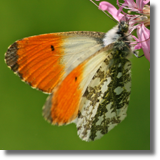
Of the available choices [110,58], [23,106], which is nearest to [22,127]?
[23,106]

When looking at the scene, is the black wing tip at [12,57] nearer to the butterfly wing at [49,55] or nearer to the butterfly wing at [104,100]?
the butterfly wing at [49,55]

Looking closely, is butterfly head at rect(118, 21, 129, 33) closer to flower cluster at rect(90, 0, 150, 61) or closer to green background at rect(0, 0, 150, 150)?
flower cluster at rect(90, 0, 150, 61)

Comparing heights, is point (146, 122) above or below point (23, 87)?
below

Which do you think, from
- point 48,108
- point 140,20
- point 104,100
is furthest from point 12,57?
point 140,20

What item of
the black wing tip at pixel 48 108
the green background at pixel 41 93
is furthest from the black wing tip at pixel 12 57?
the green background at pixel 41 93

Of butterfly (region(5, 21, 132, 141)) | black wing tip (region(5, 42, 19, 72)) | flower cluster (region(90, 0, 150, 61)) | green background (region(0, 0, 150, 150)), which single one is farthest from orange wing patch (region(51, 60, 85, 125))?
green background (region(0, 0, 150, 150))

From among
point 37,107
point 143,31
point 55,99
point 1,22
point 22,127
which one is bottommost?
point 22,127

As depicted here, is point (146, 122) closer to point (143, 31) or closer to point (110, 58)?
point (110, 58)
